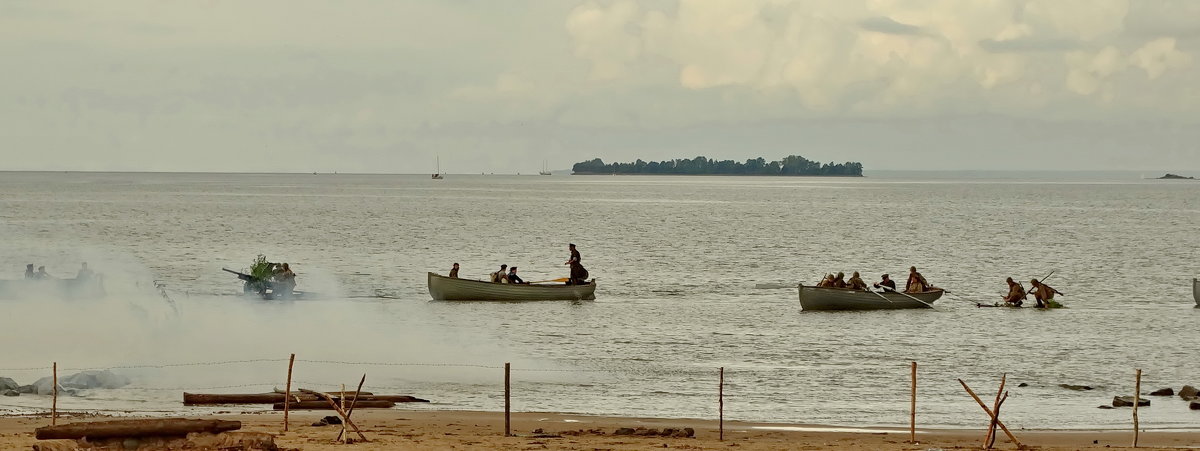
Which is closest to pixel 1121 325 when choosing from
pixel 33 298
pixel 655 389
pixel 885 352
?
pixel 885 352

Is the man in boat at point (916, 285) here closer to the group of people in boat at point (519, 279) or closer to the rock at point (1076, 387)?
the group of people in boat at point (519, 279)

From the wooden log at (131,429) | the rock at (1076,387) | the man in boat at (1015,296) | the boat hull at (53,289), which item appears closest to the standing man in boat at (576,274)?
the man in boat at (1015,296)

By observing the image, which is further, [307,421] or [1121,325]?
[1121,325]

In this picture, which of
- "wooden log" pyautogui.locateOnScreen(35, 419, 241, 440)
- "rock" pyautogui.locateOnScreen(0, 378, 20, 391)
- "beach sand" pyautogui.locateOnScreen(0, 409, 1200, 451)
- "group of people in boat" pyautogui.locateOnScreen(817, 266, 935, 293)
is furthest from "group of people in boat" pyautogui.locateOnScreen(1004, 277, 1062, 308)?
"wooden log" pyautogui.locateOnScreen(35, 419, 241, 440)

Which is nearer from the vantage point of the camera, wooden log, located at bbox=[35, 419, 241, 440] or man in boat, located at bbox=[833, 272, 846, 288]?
wooden log, located at bbox=[35, 419, 241, 440]

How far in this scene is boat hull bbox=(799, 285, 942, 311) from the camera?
164 ft

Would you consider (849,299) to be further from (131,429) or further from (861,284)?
(131,429)

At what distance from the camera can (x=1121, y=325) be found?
151 feet

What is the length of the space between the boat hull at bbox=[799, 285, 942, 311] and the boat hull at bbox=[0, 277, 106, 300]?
2477 centimetres

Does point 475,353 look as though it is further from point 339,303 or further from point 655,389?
point 339,303

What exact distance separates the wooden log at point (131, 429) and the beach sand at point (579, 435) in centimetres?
90

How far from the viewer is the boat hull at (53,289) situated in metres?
46.0

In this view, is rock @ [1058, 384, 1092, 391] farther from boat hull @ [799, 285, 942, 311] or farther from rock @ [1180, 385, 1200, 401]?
boat hull @ [799, 285, 942, 311]

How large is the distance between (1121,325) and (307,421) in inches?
1266
